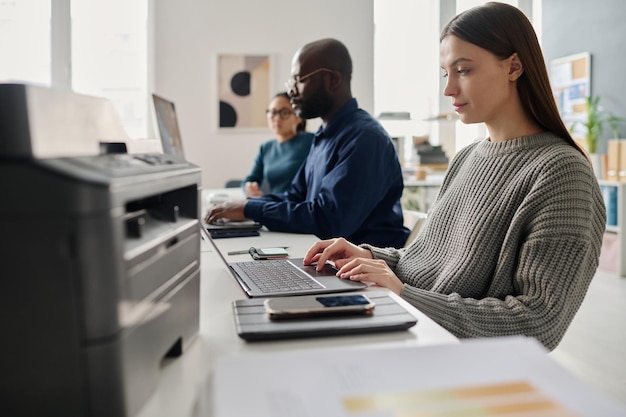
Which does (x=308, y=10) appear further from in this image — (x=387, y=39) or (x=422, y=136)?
(x=422, y=136)

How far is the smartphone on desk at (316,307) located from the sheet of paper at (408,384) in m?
0.25

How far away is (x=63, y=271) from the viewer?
50cm

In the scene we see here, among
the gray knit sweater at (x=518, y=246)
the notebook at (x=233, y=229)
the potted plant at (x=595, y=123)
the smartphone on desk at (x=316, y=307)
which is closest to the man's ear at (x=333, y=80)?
the notebook at (x=233, y=229)

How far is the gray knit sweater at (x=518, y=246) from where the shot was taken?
1.07 m

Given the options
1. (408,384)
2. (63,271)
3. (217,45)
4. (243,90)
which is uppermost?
(217,45)

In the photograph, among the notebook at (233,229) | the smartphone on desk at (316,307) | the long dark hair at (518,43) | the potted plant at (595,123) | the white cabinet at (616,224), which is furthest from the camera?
the potted plant at (595,123)

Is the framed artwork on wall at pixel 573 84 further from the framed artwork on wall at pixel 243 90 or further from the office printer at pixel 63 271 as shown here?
the office printer at pixel 63 271

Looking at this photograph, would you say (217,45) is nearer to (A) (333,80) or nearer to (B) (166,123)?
(B) (166,123)

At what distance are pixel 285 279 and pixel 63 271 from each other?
0.70 m

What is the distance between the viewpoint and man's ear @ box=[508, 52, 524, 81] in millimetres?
1298

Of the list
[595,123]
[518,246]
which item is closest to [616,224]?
[595,123]

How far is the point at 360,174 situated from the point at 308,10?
12.9 feet

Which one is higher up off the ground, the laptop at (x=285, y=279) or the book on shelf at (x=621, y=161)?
the book on shelf at (x=621, y=161)

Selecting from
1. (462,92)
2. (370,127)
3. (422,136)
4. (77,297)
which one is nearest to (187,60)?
(422,136)
